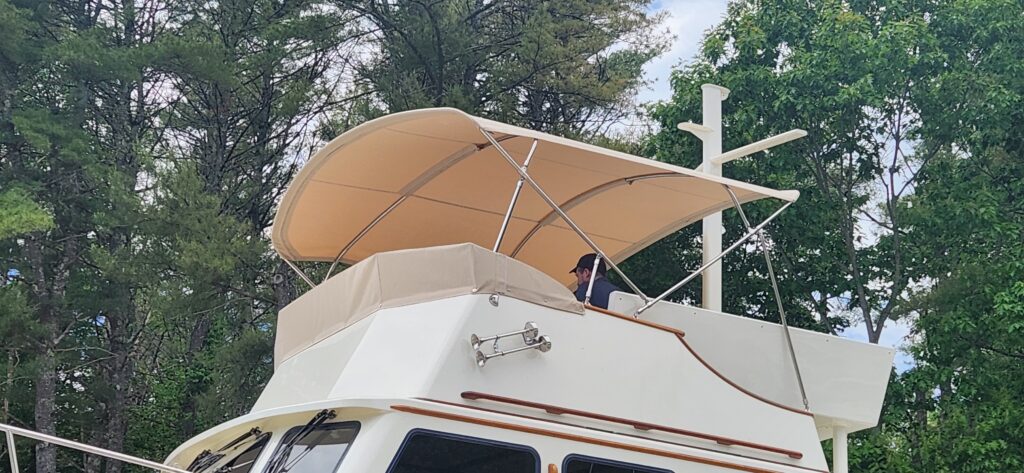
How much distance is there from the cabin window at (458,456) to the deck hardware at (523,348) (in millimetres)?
427

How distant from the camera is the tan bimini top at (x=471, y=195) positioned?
6.54 m

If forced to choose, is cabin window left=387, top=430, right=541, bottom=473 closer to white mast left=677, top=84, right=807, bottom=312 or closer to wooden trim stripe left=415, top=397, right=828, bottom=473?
wooden trim stripe left=415, top=397, right=828, bottom=473

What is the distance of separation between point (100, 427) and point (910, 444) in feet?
48.7

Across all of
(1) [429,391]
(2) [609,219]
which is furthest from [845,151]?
(1) [429,391]

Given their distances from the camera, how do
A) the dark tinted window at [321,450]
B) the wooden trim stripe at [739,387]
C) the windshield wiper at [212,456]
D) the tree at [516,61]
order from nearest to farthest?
the dark tinted window at [321,450] < the windshield wiper at [212,456] < the wooden trim stripe at [739,387] < the tree at [516,61]

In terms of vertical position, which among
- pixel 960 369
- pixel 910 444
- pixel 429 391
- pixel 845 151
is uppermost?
pixel 845 151

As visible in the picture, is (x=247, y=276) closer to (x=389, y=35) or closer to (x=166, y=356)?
(x=166, y=356)

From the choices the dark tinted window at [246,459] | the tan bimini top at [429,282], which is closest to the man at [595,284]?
the tan bimini top at [429,282]

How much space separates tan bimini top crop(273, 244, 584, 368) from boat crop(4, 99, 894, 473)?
1 cm

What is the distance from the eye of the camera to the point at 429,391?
5.02 m

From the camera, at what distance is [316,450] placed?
512cm

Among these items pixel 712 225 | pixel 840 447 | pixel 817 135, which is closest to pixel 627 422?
pixel 840 447

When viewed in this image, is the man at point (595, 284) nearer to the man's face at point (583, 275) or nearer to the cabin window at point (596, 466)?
the man's face at point (583, 275)

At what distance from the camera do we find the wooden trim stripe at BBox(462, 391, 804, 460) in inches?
205
